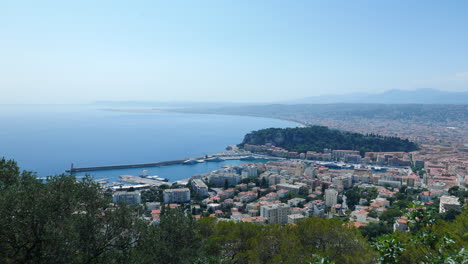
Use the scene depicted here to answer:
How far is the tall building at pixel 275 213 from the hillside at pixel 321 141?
1917 cm

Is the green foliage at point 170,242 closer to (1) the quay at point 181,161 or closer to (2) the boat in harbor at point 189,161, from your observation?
(1) the quay at point 181,161

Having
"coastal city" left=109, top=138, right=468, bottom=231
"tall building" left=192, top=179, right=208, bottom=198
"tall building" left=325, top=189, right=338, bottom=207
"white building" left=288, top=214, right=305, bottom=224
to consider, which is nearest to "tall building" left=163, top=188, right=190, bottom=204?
"coastal city" left=109, top=138, right=468, bottom=231

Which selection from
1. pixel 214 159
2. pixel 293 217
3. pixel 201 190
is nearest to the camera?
Result: pixel 293 217

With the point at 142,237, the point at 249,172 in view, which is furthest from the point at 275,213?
the point at 142,237

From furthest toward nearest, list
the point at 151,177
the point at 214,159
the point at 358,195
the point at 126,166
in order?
the point at 214,159
the point at 126,166
the point at 151,177
the point at 358,195

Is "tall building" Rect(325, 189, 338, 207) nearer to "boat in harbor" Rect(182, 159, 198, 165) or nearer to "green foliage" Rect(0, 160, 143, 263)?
"green foliage" Rect(0, 160, 143, 263)

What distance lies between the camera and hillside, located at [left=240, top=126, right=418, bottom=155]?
103ft

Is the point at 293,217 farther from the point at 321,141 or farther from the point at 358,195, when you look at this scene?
the point at 321,141

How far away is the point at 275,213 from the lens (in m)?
12.3

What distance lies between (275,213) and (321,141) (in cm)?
2237

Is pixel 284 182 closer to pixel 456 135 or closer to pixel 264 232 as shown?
pixel 264 232

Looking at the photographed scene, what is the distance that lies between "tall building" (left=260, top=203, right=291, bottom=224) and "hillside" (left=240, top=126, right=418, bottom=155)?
19172 mm

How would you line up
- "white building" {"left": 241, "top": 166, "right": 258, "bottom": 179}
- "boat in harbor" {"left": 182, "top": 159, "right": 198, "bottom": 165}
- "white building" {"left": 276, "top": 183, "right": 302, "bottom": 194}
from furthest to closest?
1. "boat in harbor" {"left": 182, "top": 159, "right": 198, "bottom": 165}
2. "white building" {"left": 241, "top": 166, "right": 258, "bottom": 179}
3. "white building" {"left": 276, "top": 183, "right": 302, "bottom": 194}

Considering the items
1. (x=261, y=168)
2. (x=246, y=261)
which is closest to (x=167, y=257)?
(x=246, y=261)
